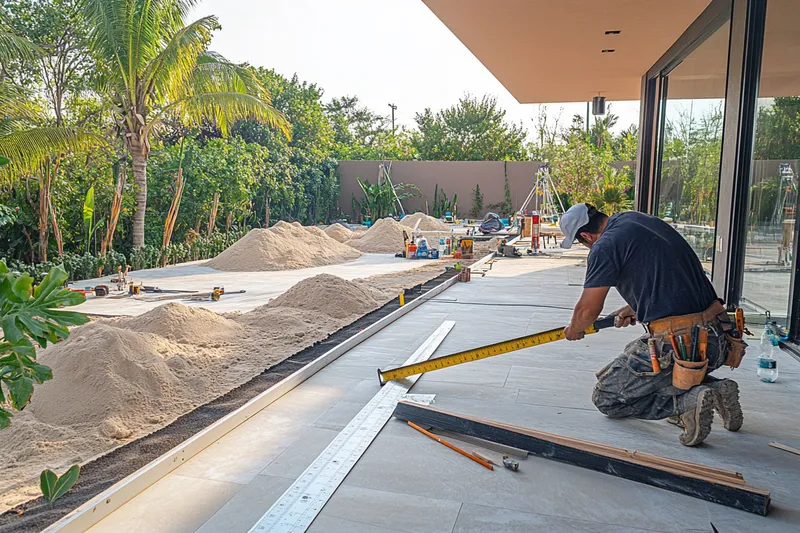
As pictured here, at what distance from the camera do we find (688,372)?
3.21 metres

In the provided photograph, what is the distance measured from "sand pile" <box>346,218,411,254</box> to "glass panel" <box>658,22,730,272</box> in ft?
22.3

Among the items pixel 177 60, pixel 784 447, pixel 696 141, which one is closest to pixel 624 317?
pixel 784 447

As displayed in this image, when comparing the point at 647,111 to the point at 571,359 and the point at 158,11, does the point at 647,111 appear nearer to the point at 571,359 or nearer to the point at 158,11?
the point at 571,359

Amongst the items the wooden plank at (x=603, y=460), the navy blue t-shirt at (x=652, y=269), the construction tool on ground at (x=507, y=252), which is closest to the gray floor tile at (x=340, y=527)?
the wooden plank at (x=603, y=460)

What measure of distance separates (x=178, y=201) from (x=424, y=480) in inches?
452

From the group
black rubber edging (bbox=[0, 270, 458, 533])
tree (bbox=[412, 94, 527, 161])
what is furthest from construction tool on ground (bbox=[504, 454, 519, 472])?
tree (bbox=[412, 94, 527, 161])

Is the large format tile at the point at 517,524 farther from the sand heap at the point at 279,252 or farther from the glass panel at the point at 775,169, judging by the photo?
the sand heap at the point at 279,252

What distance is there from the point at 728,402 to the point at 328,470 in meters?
2.19

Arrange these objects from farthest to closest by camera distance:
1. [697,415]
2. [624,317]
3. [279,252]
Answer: [279,252] → [624,317] → [697,415]

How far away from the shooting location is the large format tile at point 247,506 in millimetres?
2465

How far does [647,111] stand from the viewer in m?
12.0

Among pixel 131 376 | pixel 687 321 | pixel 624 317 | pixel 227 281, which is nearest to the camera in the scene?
pixel 687 321

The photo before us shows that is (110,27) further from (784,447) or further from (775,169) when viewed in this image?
(784,447)

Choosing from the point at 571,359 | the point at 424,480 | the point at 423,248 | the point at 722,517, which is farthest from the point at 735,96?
the point at 423,248
